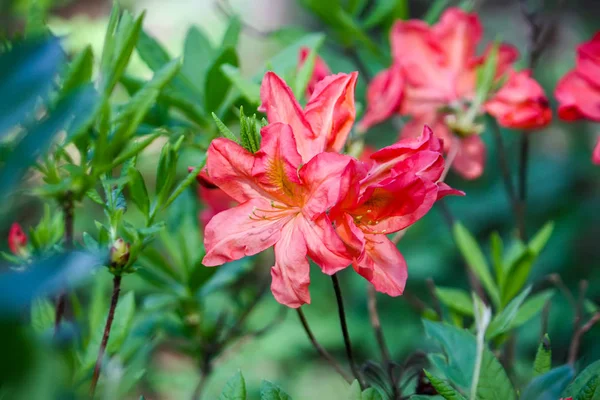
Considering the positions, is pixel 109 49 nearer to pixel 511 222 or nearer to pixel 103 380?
pixel 103 380

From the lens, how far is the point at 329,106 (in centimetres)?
48

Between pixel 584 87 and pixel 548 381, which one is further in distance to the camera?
pixel 584 87

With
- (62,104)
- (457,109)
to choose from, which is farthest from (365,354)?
(62,104)

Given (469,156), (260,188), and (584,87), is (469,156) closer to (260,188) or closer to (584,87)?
(584,87)

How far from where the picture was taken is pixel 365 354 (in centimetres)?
157

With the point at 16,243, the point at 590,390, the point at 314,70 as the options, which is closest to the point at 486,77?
the point at 314,70

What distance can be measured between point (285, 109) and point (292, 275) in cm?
13

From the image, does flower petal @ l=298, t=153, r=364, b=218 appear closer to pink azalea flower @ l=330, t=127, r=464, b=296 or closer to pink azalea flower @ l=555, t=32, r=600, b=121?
pink azalea flower @ l=330, t=127, r=464, b=296

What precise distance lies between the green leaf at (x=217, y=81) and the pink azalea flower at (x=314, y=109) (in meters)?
0.19

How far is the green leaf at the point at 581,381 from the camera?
44cm

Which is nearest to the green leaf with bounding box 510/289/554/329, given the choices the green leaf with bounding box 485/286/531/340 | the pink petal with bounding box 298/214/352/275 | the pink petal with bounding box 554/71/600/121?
the green leaf with bounding box 485/286/531/340

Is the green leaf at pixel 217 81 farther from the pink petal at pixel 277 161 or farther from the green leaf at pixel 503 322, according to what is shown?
the green leaf at pixel 503 322

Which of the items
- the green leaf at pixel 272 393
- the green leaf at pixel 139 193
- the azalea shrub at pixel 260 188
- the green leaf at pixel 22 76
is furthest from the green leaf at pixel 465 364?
the green leaf at pixel 22 76

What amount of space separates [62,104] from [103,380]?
0.37 meters
